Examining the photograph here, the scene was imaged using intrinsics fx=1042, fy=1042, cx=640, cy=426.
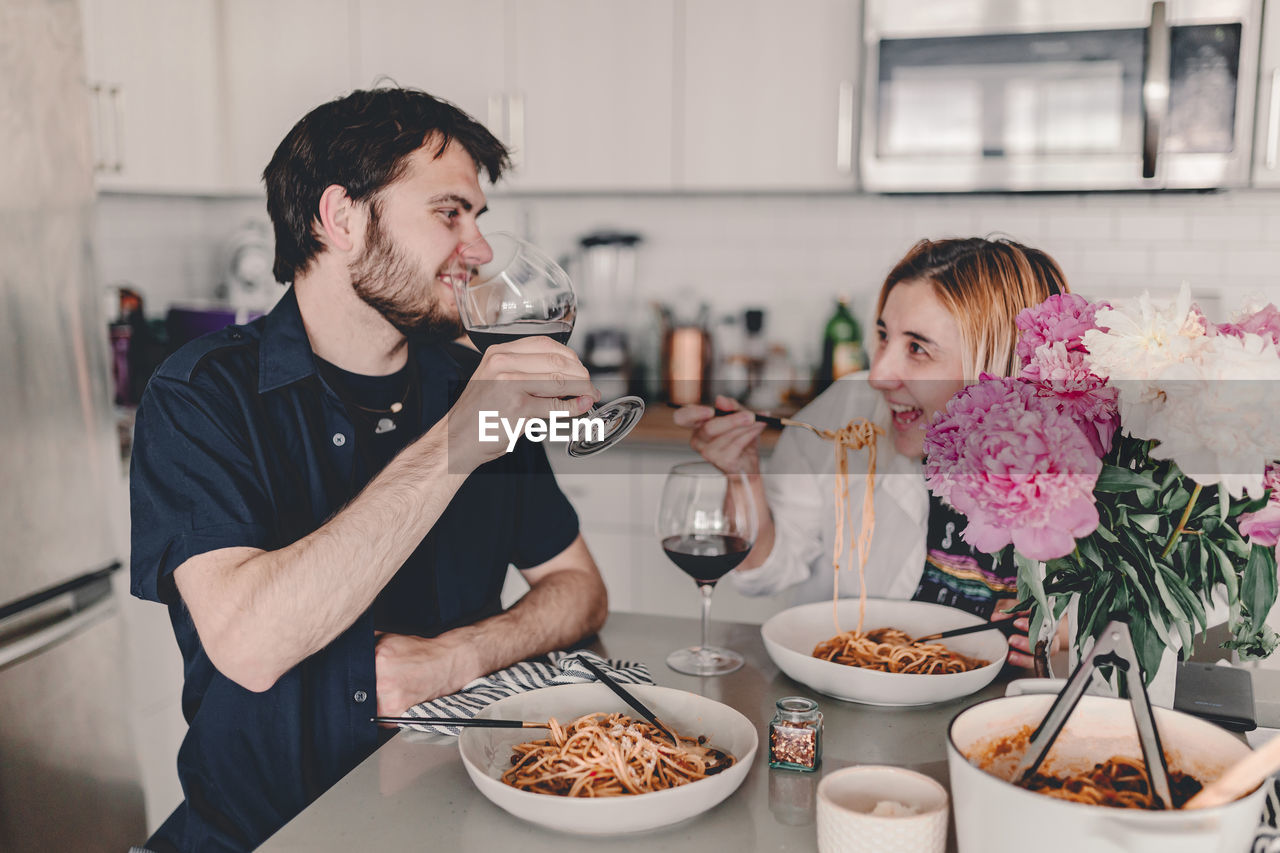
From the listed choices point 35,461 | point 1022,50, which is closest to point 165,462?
point 35,461

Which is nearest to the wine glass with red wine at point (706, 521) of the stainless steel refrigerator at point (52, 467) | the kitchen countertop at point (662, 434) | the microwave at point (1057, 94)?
the stainless steel refrigerator at point (52, 467)

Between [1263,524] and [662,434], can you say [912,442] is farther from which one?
[662,434]

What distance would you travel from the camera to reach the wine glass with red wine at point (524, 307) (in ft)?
3.98

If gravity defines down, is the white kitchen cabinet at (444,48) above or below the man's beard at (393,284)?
above

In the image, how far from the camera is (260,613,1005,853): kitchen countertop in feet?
2.83

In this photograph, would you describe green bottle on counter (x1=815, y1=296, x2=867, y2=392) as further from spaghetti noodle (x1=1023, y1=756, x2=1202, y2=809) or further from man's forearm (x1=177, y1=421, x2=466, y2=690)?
spaghetti noodle (x1=1023, y1=756, x2=1202, y2=809)

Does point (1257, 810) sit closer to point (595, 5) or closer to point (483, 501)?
point (483, 501)

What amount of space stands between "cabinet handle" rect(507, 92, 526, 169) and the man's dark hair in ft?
4.66

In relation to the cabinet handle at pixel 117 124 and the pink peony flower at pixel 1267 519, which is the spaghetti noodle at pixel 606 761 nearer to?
the pink peony flower at pixel 1267 519

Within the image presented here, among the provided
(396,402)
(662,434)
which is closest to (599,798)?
(396,402)

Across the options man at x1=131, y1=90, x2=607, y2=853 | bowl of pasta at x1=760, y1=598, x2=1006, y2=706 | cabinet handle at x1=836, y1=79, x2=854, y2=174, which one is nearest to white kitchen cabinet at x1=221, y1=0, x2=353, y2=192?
cabinet handle at x1=836, y1=79, x2=854, y2=174

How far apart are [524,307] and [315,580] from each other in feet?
1.28

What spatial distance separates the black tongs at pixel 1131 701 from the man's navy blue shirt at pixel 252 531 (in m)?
0.76

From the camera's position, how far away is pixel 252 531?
1206mm
